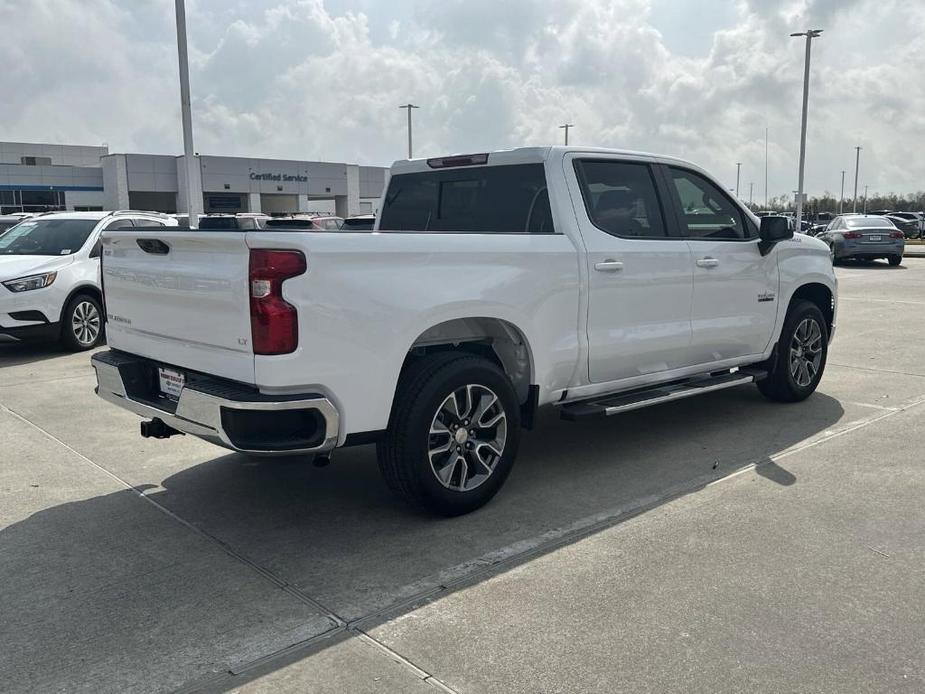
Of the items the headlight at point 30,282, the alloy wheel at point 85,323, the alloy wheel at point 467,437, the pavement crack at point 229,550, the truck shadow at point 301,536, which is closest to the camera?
the truck shadow at point 301,536

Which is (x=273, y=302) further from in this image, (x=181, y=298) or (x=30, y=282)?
(x=30, y=282)

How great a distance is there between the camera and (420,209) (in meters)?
5.95

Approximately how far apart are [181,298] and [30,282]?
6.50 meters

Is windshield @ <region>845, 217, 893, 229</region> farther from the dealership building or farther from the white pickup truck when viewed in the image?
the dealership building

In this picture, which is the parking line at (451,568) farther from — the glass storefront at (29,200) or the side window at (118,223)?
the glass storefront at (29,200)

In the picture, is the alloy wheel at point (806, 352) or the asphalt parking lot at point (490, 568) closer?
the asphalt parking lot at point (490, 568)

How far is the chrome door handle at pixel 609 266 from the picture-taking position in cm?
511

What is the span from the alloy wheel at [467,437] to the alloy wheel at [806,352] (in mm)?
3358

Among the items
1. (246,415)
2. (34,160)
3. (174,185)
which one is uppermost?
(34,160)

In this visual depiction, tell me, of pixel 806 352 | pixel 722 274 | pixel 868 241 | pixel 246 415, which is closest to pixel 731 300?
pixel 722 274

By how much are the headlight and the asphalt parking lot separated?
3742mm

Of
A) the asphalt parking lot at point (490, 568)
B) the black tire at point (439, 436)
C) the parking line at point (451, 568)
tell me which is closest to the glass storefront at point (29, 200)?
the asphalt parking lot at point (490, 568)

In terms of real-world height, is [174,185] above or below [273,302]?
above

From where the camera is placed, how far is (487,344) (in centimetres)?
498
